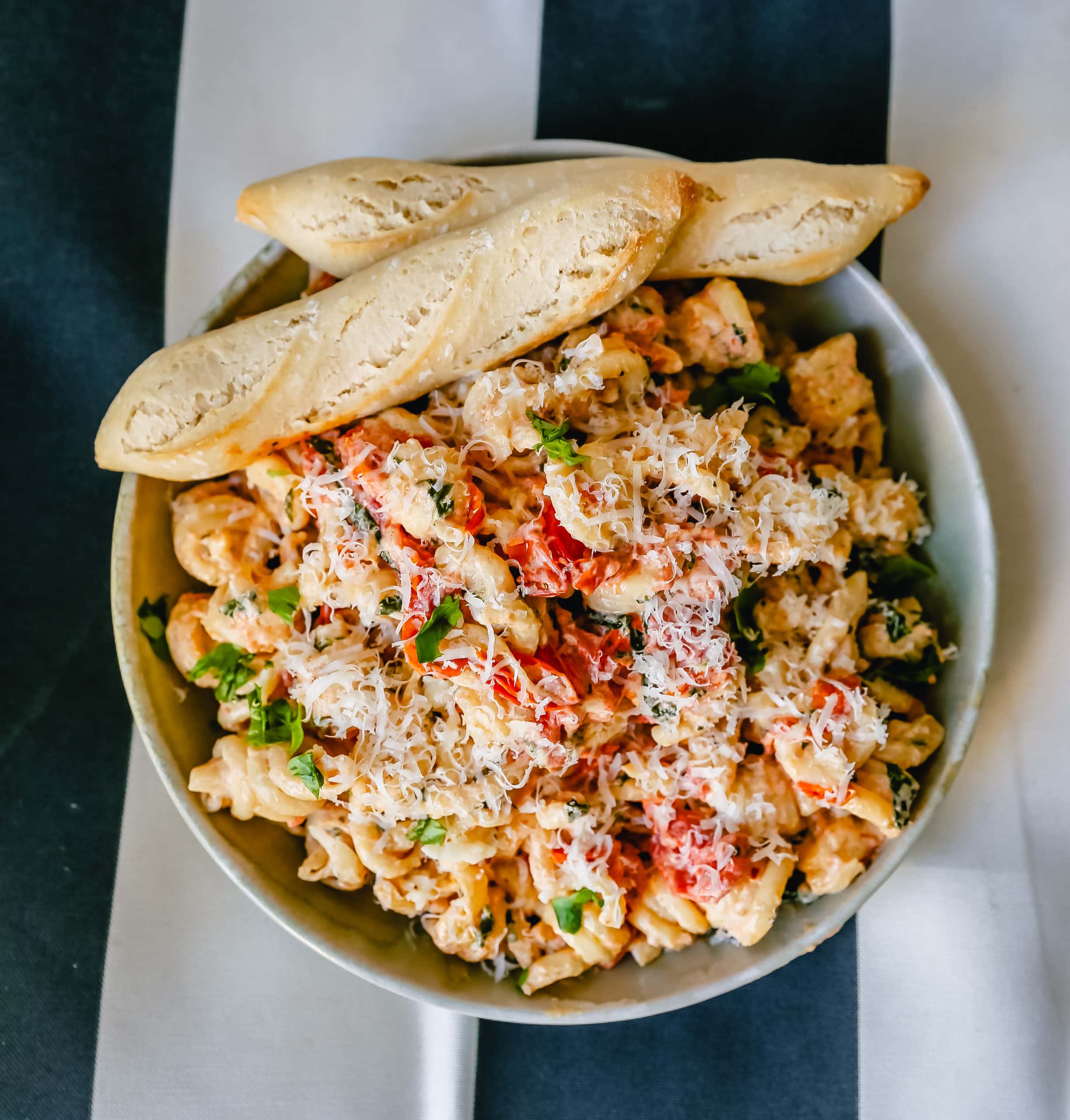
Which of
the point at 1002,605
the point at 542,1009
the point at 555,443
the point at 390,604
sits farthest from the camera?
the point at 1002,605

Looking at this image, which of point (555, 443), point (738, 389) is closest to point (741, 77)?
point (738, 389)

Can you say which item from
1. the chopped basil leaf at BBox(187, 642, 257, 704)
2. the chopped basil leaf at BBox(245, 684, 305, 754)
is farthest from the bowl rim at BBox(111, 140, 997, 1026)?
the chopped basil leaf at BBox(245, 684, 305, 754)

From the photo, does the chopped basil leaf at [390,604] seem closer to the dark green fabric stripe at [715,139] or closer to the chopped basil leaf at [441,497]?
the chopped basil leaf at [441,497]

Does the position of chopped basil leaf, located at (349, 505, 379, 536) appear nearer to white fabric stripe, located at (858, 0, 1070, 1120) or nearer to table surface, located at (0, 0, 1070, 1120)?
table surface, located at (0, 0, 1070, 1120)

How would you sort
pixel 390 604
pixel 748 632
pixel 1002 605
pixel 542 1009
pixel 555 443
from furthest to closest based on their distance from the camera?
pixel 1002 605 → pixel 542 1009 → pixel 748 632 → pixel 390 604 → pixel 555 443

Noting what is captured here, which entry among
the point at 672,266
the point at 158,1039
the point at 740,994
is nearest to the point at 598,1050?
the point at 740,994

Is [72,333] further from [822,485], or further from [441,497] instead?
[822,485]

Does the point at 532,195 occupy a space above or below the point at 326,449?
above
